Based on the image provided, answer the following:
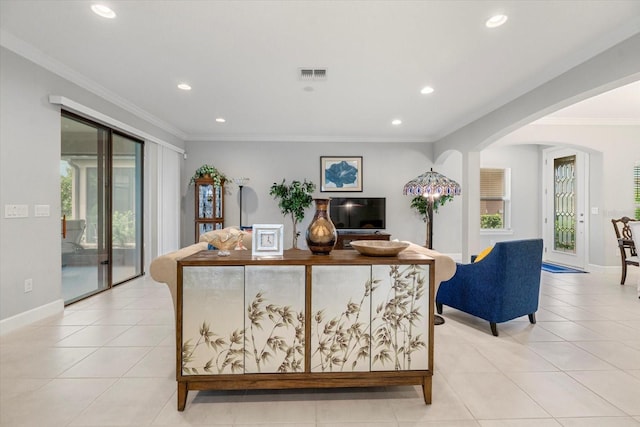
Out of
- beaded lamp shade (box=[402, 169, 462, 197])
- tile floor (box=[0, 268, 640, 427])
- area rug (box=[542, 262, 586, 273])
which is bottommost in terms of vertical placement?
tile floor (box=[0, 268, 640, 427])

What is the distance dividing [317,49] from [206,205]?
13.5ft

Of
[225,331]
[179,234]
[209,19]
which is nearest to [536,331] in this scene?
[225,331]

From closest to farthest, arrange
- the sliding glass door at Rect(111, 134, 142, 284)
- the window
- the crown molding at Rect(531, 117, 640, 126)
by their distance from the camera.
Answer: the sliding glass door at Rect(111, 134, 142, 284)
the crown molding at Rect(531, 117, 640, 126)
the window

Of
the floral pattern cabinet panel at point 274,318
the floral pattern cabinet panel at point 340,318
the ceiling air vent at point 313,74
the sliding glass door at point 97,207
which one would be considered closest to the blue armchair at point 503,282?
the floral pattern cabinet panel at point 340,318

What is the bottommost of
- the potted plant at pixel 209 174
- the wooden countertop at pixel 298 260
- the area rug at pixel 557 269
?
the area rug at pixel 557 269

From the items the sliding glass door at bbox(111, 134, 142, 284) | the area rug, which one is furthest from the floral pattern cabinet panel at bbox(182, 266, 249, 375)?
the area rug

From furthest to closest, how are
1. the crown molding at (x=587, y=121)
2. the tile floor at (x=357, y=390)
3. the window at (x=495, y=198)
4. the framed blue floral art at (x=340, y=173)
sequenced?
1. the window at (x=495, y=198)
2. the framed blue floral art at (x=340, y=173)
3. the crown molding at (x=587, y=121)
4. the tile floor at (x=357, y=390)

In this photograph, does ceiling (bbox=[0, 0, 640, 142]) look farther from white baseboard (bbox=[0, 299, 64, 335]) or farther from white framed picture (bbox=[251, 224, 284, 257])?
white baseboard (bbox=[0, 299, 64, 335])

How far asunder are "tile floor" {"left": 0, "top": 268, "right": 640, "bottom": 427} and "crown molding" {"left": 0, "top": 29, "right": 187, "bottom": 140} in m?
2.50

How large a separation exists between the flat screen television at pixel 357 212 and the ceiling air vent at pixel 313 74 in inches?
126

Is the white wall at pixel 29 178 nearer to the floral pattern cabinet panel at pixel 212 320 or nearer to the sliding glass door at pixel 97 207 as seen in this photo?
the sliding glass door at pixel 97 207

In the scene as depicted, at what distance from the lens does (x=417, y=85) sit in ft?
12.6

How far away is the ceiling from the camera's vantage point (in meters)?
2.39

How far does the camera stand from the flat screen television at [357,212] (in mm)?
6488
